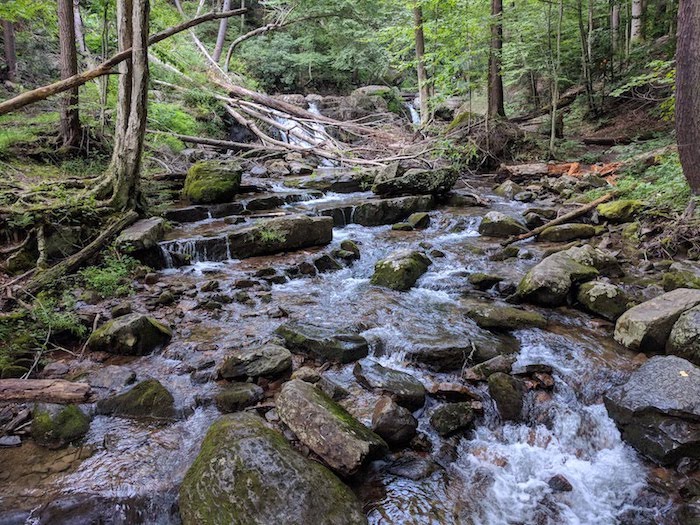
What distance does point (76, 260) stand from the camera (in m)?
5.74

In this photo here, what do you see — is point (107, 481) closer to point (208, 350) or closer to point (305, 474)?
point (305, 474)

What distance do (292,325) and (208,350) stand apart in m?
0.96

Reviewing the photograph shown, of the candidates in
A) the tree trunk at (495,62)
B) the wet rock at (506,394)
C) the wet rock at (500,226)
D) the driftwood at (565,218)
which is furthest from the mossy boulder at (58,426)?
the tree trunk at (495,62)

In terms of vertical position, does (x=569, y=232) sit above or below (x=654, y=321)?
above

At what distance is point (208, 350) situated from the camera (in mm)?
4395

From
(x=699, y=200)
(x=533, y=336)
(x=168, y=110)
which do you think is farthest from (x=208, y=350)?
(x=168, y=110)

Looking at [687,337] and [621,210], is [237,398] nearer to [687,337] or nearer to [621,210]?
[687,337]

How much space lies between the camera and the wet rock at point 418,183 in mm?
10211

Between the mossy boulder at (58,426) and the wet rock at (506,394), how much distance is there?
3407 millimetres

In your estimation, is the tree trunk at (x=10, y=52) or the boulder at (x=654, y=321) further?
the tree trunk at (x=10, y=52)

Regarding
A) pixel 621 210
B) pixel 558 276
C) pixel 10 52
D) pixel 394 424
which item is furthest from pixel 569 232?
pixel 10 52

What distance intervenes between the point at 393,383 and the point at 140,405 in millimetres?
2220

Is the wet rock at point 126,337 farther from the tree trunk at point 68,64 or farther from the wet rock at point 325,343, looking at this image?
the tree trunk at point 68,64

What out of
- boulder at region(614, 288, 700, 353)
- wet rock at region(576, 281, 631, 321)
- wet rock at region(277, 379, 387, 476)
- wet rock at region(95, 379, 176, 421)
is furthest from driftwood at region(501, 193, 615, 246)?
wet rock at region(95, 379, 176, 421)
